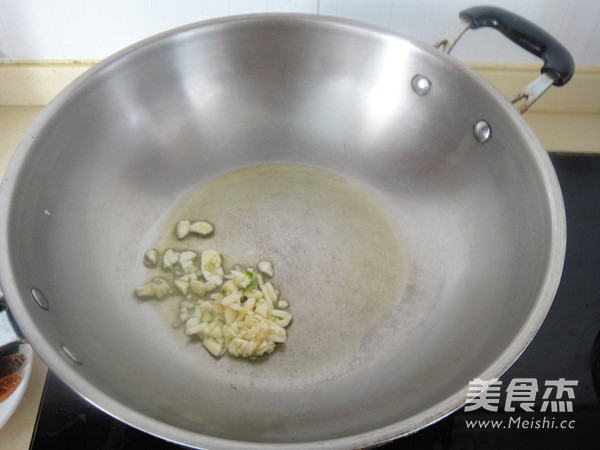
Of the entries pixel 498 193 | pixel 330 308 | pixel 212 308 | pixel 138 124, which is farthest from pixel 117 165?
pixel 498 193

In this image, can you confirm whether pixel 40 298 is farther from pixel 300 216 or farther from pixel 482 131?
pixel 482 131

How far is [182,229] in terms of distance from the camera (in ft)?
2.68

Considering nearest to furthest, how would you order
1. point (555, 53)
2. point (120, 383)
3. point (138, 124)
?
point (120, 383) → point (555, 53) → point (138, 124)

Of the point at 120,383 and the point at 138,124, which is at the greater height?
the point at 138,124

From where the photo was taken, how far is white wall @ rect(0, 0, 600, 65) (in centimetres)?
85

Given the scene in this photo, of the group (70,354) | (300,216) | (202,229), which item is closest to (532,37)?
(300,216)

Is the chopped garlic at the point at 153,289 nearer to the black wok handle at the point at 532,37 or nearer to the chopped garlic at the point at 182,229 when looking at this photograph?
the chopped garlic at the point at 182,229

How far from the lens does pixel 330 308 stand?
0.76 metres

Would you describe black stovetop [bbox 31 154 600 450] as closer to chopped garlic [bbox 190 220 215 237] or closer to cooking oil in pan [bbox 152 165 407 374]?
cooking oil in pan [bbox 152 165 407 374]

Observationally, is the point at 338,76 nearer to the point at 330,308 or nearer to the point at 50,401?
the point at 330,308

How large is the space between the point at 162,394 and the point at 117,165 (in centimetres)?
35

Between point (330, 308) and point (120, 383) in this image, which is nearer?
point (120, 383)

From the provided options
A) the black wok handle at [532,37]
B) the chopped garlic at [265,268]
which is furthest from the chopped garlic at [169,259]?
the black wok handle at [532,37]
